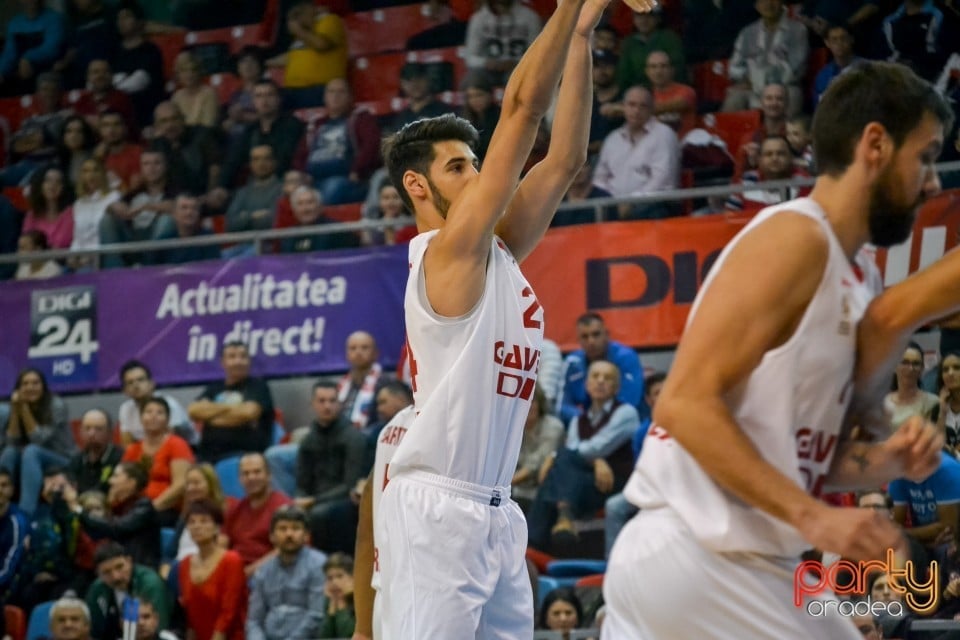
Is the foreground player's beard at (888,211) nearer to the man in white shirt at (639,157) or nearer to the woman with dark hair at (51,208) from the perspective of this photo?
the man in white shirt at (639,157)

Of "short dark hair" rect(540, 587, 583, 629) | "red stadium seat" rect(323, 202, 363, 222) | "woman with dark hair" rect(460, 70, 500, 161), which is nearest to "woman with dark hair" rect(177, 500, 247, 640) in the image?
"short dark hair" rect(540, 587, 583, 629)

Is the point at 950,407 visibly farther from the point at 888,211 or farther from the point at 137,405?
the point at 137,405

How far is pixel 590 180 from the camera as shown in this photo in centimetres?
1162

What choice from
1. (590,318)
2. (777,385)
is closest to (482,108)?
(590,318)

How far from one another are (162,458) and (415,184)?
679 centimetres

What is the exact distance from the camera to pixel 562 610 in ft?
30.2

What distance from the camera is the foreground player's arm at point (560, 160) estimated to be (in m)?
5.18

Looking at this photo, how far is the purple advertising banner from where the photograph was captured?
11.6 meters

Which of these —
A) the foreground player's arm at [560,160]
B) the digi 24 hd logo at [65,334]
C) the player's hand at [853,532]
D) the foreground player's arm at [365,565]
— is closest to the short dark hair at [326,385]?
the digi 24 hd logo at [65,334]

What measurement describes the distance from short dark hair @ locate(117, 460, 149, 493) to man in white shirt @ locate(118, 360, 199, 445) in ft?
1.68

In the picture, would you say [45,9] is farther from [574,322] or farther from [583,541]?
[583,541]

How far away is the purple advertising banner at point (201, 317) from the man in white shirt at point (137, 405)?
25 cm

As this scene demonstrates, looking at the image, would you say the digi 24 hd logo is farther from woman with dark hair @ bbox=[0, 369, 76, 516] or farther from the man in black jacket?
the man in black jacket

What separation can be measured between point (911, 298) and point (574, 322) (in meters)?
7.69
